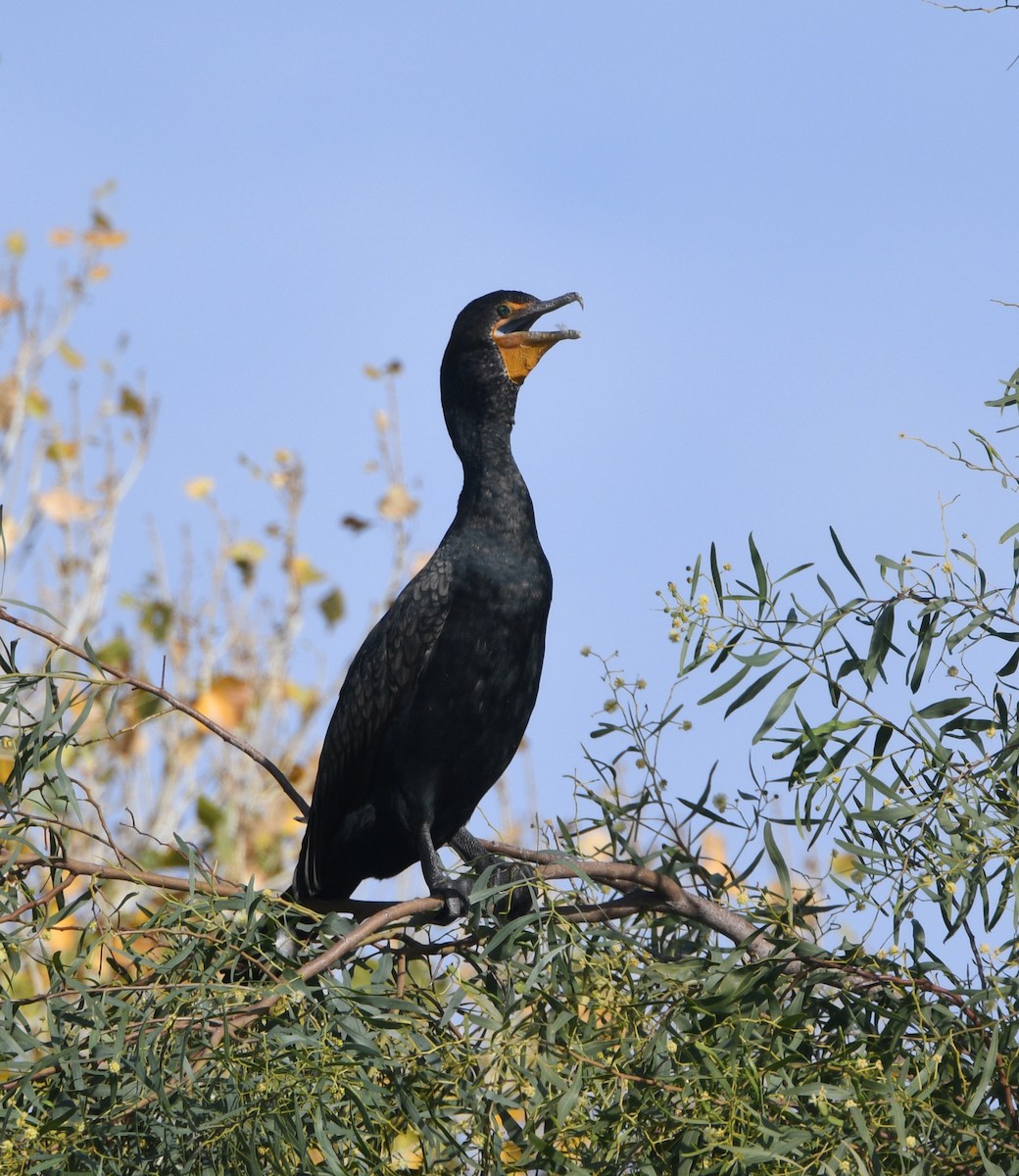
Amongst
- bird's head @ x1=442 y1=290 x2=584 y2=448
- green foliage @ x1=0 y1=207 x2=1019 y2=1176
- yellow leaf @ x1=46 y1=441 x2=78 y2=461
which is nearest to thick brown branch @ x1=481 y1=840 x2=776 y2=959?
green foliage @ x1=0 y1=207 x2=1019 y2=1176

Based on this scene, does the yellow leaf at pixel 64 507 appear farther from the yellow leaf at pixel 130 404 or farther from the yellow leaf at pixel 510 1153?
the yellow leaf at pixel 510 1153

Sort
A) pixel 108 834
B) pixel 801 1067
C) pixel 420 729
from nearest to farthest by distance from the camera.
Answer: pixel 801 1067, pixel 108 834, pixel 420 729

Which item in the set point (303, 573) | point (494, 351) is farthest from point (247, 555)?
point (494, 351)

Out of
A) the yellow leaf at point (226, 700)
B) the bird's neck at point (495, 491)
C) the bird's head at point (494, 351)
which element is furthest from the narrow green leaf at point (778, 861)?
the yellow leaf at point (226, 700)

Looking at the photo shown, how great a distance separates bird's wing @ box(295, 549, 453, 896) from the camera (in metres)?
3.35

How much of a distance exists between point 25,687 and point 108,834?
356 millimetres

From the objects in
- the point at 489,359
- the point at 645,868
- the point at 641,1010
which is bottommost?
the point at 641,1010

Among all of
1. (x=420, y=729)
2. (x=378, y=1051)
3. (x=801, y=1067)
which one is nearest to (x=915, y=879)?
(x=801, y=1067)

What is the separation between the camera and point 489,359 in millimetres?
3646

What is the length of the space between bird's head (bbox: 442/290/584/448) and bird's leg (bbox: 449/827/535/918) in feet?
3.23

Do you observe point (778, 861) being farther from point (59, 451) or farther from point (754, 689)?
point (59, 451)

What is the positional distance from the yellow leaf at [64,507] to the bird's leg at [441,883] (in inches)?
229

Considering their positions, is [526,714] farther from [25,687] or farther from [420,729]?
[25,687]

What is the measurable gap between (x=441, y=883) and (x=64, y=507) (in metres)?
6.05
